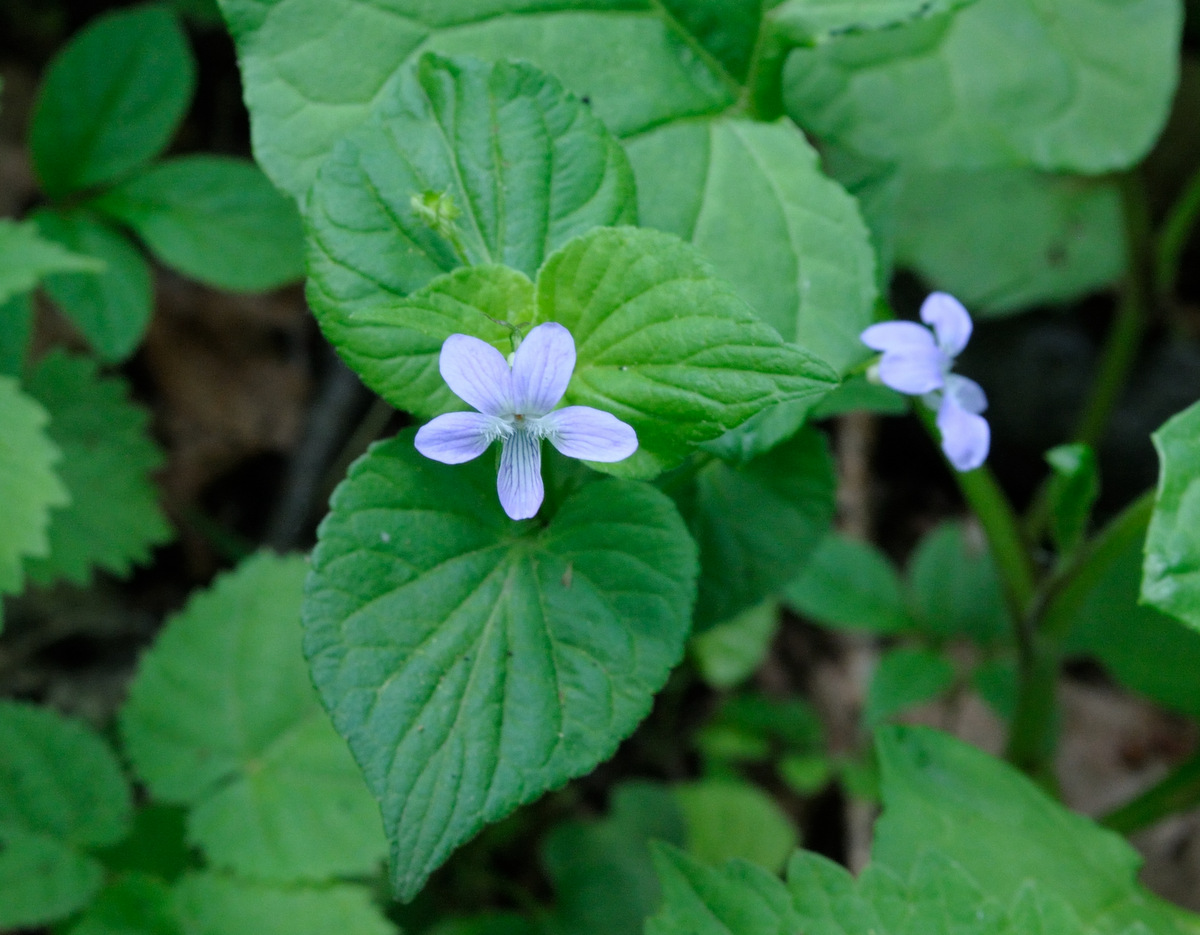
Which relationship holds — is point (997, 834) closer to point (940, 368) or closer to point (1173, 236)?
point (940, 368)

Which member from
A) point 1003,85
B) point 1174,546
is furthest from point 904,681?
point 1003,85

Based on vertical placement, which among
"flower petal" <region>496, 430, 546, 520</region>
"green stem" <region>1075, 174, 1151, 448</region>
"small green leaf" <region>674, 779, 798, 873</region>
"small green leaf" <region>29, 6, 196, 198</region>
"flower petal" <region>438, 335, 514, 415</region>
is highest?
"flower petal" <region>438, 335, 514, 415</region>

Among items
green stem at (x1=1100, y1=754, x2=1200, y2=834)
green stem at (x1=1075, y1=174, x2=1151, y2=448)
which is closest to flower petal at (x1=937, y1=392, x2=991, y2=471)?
green stem at (x1=1100, y1=754, x2=1200, y2=834)

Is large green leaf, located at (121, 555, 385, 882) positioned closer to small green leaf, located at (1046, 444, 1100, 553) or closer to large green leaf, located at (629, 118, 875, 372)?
large green leaf, located at (629, 118, 875, 372)

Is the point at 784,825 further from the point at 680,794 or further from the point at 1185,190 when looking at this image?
the point at 1185,190

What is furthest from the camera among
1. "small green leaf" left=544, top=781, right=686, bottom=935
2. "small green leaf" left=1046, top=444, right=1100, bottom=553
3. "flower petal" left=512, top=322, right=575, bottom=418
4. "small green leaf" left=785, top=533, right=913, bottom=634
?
"small green leaf" left=785, top=533, right=913, bottom=634

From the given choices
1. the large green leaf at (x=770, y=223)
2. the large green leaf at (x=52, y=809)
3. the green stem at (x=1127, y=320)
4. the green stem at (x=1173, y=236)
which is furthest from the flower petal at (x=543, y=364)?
the green stem at (x=1173, y=236)
